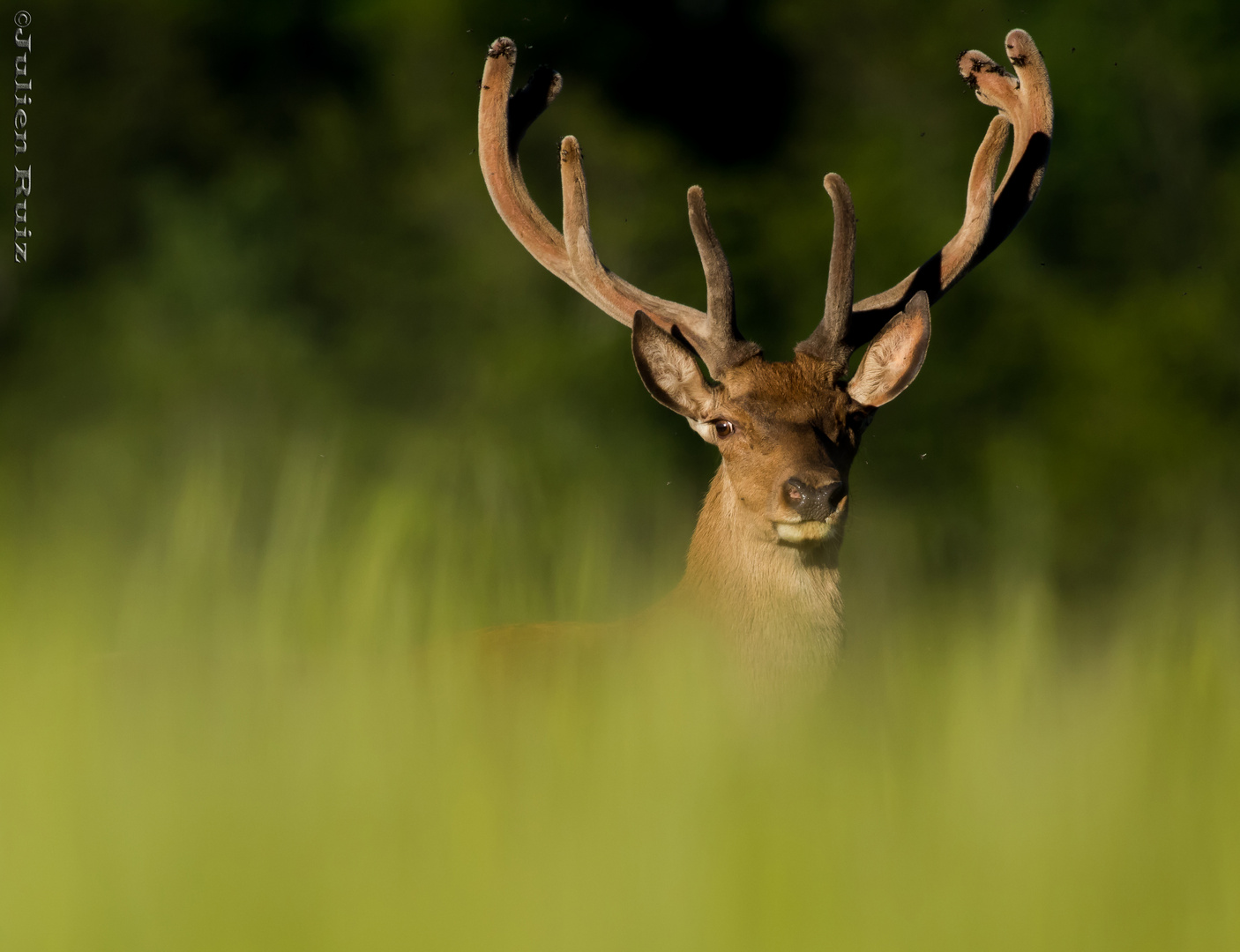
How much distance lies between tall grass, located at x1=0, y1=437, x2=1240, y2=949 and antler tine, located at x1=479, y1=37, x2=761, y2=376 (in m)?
1.54

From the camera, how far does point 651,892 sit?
2270 mm

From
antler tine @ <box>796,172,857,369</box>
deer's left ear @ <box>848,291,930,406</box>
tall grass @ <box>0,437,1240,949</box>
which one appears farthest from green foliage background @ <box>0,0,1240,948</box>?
antler tine @ <box>796,172,857,369</box>

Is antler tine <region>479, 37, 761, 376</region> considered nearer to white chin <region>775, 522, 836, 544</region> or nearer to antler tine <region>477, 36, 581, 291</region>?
antler tine <region>477, 36, 581, 291</region>

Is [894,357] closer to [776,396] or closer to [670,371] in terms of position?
[776,396]

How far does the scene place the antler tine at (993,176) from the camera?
17.9 feet

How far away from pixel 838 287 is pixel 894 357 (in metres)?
0.26

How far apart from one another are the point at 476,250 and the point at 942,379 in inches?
188

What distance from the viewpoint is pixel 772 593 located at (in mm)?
4582

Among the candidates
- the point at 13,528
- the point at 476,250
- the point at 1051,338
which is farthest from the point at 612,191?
the point at 13,528

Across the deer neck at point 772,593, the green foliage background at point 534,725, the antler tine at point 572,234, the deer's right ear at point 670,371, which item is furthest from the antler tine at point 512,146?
the deer neck at point 772,593

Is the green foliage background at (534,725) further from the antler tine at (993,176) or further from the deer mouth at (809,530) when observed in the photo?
the antler tine at (993,176)

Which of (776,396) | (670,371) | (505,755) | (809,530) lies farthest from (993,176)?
(505,755)

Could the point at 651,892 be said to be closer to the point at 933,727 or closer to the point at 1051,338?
the point at 933,727

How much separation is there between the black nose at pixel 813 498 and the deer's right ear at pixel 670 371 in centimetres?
50
